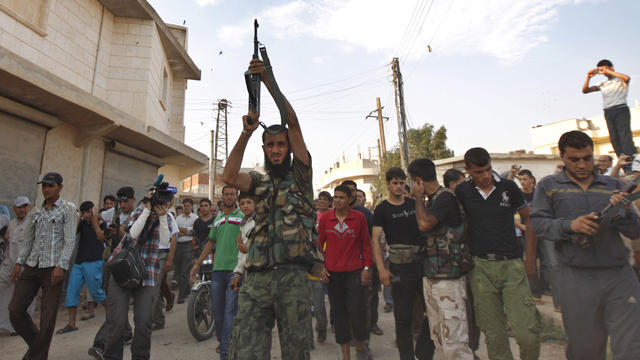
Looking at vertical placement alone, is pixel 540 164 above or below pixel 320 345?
above

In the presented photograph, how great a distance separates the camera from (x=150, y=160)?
1035 cm

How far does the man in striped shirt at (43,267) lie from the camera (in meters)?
3.62

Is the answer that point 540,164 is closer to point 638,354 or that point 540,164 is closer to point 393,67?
point 393,67

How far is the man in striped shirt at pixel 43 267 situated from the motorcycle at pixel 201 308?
5.08 feet

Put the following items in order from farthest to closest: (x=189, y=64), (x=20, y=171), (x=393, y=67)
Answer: (x=393, y=67) → (x=189, y=64) → (x=20, y=171)

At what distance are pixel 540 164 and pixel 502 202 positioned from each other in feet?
47.5

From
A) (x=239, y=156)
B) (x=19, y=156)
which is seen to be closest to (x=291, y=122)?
(x=239, y=156)

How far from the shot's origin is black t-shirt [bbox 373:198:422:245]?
362 cm

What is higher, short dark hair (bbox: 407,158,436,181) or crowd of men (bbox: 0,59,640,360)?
short dark hair (bbox: 407,158,436,181)

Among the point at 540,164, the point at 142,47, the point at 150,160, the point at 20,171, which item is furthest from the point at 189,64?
the point at 540,164

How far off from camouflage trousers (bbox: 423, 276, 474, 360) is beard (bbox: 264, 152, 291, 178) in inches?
68.7

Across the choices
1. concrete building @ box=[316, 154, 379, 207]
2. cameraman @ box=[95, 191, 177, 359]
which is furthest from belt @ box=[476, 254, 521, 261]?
concrete building @ box=[316, 154, 379, 207]

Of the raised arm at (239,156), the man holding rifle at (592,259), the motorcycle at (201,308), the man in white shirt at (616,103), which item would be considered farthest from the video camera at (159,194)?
the man in white shirt at (616,103)

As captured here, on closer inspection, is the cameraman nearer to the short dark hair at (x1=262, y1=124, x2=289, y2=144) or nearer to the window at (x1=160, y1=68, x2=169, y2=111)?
the short dark hair at (x1=262, y1=124, x2=289, y2=144)
